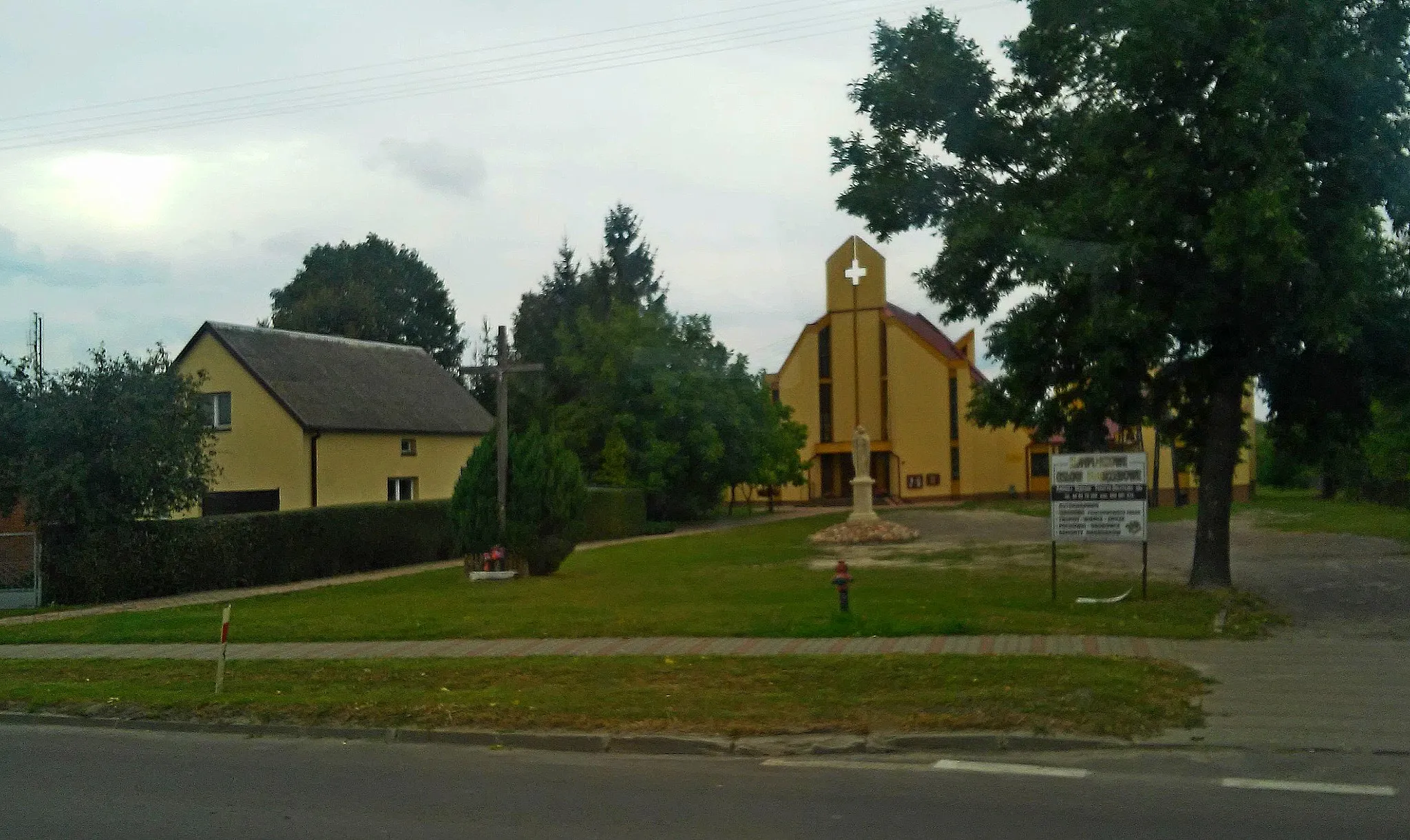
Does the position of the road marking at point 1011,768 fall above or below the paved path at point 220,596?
above

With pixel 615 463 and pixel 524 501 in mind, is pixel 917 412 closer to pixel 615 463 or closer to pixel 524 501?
pixel 615 463

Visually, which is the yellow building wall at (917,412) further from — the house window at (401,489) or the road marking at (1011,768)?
the road marking at (1011,768)

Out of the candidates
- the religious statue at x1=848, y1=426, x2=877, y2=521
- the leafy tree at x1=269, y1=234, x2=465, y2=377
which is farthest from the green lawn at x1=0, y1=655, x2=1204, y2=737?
the leafy tree at x1=269, y1=234, x2=465, y2=377

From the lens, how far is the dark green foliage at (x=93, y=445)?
24.6 meters

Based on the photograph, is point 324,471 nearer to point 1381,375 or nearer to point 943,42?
point 943,42

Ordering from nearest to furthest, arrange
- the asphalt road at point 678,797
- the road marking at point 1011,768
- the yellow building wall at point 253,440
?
the asphalt road at point 678,797
the road marking at point 1011,768
the yellow building wall at point 253,440

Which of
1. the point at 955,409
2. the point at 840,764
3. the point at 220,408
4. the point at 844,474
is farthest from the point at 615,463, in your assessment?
the point at 840,764

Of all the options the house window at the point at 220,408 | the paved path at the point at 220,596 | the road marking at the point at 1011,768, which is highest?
the house window at the point at 220,408

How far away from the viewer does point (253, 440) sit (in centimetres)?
3650

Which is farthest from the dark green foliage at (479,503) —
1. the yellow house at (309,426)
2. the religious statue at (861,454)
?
the religious statue at (861,454)

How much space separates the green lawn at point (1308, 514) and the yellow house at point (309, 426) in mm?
21116

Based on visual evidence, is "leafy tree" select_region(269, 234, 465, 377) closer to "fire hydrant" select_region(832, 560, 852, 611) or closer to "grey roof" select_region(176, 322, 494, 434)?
"grey roof" select_region(176, 322, 494, 434)

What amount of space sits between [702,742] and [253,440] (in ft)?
96.3

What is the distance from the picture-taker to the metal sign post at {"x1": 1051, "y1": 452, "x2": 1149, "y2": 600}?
1798cm
